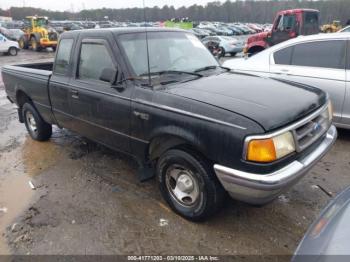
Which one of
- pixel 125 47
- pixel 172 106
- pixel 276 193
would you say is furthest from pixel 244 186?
pixel 125 47

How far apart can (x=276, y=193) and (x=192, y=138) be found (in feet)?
2.72

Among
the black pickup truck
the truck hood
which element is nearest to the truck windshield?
the black pickup truck

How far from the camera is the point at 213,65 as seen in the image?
4.04 m

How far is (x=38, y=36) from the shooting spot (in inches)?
942

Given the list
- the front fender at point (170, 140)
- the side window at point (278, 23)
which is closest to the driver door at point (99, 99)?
the front fender at point (170, 140)

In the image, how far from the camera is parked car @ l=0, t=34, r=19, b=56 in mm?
20547

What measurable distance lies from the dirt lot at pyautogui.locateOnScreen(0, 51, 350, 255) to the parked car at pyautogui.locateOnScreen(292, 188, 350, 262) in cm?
98

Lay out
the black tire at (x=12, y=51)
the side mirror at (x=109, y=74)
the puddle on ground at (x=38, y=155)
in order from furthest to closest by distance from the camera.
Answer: the black tire at (x=12, y=51), the puddle on ground at (x=38, y=155), the side mirror at (x=109, y=74)

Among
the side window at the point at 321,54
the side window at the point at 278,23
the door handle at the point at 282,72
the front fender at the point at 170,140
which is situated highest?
the side window at the point at 278,23

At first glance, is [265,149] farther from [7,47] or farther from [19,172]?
[7,47]

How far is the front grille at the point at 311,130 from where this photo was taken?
2.67m

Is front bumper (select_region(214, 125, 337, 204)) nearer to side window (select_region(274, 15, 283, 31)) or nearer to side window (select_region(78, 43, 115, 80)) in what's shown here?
side window (select_region(78, 43, 115, 80))

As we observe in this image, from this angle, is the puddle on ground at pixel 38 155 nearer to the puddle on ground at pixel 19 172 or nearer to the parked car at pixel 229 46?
the puddle on ground at pixel 19 172

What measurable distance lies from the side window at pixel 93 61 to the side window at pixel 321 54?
3.31 meters
